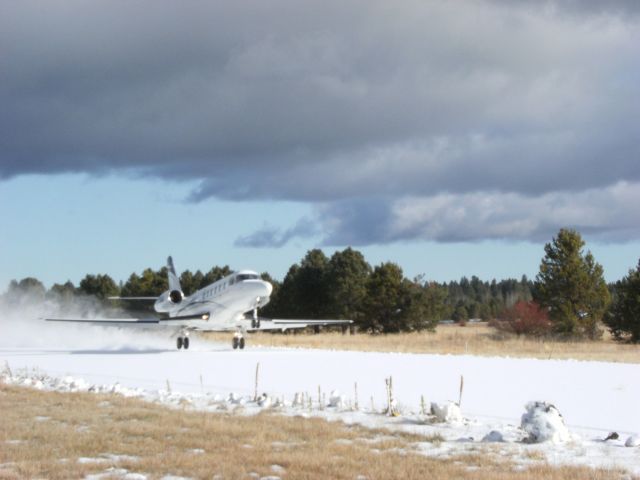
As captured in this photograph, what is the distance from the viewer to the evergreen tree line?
54.9m

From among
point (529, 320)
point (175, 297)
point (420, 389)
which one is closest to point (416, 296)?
point (529, 320)

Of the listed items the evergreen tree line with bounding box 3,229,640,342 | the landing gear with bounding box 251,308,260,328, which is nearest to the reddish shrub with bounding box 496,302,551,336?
the evergreen tree line with bounding box 3,229,640,342

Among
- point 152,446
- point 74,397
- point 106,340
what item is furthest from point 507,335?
point 152,446

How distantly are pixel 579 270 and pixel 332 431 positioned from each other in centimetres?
4635

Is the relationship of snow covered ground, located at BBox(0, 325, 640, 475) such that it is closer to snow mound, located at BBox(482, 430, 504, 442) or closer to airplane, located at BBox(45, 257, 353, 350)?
snow mound, located at BBox(482, 430, 504, 442)

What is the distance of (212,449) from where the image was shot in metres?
11.3

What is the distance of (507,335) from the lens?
5975 centimetres

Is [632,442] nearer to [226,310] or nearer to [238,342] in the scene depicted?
[226,310]

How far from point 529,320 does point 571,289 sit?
425cm

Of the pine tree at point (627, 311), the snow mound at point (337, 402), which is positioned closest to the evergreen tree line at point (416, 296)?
the pine tree at point (627, 311)

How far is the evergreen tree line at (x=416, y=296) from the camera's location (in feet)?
180

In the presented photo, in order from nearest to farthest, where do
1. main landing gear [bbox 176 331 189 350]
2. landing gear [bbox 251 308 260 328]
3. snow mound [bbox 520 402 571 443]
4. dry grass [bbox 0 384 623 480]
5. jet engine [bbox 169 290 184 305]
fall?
dry grass [bbox 0 384 623 480], snow mound [bbox 520 402 571 443], landing gear [bbox 251 308 260 328], main landing gear [bbox 176 331 189 350], jet engine [bbox 169 290 184 305]

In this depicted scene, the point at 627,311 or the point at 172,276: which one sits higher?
the point at 172,276

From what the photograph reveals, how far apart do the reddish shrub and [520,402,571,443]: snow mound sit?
47029 mm
